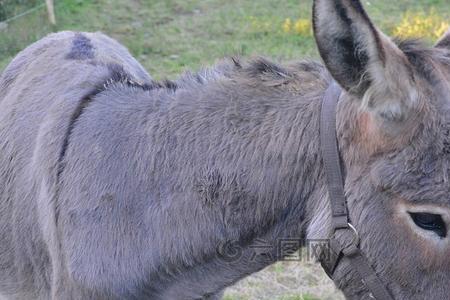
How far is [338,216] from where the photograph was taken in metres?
1.85

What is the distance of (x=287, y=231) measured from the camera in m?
2.02

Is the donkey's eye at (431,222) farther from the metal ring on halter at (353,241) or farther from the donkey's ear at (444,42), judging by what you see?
the donkey's ear at (444,42)

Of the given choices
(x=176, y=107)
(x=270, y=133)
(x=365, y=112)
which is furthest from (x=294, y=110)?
(x=176, y=107)

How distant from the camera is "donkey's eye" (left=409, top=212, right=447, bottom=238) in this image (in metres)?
1.74

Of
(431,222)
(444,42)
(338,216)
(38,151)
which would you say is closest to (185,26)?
(38,151)

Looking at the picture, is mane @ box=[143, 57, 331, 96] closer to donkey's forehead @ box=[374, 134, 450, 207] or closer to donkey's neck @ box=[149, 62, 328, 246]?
donkey's neck @ box=[149, 62, 328, 246]

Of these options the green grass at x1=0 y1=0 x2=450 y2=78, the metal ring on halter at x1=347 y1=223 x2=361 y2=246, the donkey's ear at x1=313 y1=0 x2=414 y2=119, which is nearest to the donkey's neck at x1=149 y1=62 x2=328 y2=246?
the metal ring on halter at x1=347 y1=223 x2=361 y2=246

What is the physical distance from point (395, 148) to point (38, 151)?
1267mm

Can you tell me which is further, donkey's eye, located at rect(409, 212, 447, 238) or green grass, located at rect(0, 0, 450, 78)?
green grass, located at rect(0, 0, 450, 78)

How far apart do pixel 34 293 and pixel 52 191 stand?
1.77 ft

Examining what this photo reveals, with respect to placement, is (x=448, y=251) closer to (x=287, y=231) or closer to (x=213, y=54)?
(x=287, y=231)

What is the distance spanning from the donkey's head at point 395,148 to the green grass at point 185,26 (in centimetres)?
530

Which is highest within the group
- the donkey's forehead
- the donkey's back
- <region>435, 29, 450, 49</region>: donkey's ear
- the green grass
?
<region>435, 29, 450, 49</region>: donkey's ear

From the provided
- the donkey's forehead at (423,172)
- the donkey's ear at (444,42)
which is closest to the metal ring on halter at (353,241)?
the donkey's forehead at (423,172)
